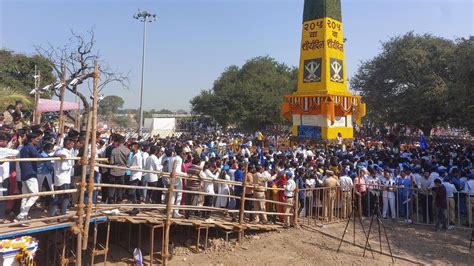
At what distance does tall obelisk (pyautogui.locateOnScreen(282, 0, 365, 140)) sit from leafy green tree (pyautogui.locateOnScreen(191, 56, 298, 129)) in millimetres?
15152

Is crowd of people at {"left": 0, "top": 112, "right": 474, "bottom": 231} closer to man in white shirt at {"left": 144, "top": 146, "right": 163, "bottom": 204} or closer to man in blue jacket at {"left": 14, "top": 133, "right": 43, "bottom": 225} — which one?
man in white shirt at {"left": 144, "top": 146, "right": 163, "bottom": 204}

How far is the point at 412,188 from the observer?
9.50 meters

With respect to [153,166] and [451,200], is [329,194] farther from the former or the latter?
[153,166]

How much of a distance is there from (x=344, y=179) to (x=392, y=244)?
206 cm

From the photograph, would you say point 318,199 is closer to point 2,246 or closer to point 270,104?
point 2,246

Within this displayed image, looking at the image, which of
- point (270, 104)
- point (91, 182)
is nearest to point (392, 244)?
point (91, 182)

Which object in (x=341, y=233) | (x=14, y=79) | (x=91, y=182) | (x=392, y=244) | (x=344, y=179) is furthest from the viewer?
(x=14, y=79)

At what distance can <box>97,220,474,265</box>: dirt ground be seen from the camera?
803cm

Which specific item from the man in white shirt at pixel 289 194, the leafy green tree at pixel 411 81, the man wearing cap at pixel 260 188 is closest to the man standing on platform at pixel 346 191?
the man in white shirt at pixel 289 194

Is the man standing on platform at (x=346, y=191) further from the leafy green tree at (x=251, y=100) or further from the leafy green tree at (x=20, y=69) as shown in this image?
the leafy green tree at (x=20, y=69)

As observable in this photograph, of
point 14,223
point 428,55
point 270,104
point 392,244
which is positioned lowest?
point 392,244

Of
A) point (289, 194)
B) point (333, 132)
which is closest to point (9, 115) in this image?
point (289, 194)

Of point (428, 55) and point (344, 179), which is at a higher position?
point (428, 55)

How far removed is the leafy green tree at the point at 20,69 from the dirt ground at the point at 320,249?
90.0 ft
